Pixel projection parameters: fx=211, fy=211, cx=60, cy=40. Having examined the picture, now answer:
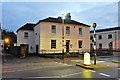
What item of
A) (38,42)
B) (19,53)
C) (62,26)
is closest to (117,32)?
(62,26)

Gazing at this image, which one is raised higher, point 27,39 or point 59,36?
point 59,36

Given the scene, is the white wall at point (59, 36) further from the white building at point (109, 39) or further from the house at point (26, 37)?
the white building at point (109, 39)

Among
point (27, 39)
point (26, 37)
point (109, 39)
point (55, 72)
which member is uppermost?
point (109, 39)

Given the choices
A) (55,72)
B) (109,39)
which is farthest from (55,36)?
(55,72)

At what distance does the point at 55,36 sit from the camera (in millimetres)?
42875

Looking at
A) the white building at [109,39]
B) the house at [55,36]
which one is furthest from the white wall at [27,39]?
the white building at [109,39]

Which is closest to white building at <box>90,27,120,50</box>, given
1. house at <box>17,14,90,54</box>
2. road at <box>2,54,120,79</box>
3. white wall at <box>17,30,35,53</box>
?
house at <box>17,14,90,54</box>

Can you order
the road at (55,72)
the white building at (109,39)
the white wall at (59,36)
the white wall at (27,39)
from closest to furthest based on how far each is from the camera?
the road at (55,72) < the white wall at (59,36) < the white wall at (27,39) < the white building at (109,39)

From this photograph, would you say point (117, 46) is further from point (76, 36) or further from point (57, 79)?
point (57, 79)

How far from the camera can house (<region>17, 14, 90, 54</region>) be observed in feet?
137

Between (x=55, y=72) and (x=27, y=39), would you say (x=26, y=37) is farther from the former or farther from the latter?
(x=55, y=72)

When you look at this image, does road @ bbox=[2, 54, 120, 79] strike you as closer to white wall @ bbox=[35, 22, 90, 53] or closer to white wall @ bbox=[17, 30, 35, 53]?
white wall @ bbox=[35, 22, 90, 53]

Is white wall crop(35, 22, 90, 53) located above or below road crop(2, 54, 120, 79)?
above

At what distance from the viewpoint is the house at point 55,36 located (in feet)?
137
